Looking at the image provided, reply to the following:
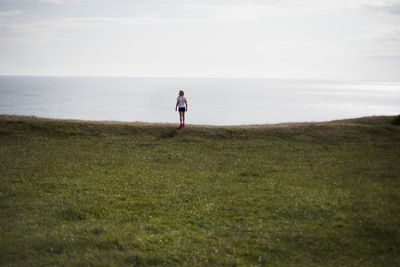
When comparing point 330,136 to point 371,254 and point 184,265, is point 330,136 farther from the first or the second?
point 184,265

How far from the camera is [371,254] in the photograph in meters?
11.6

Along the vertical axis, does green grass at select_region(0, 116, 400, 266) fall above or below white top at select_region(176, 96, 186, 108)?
Answer: below

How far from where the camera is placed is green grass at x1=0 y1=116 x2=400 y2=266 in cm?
1171

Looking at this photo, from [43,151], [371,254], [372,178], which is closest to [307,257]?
[371,254]

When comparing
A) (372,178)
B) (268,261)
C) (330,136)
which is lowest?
(268,261)

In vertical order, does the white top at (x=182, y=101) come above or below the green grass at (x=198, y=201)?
above

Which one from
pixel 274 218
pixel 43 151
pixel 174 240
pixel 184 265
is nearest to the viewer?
pixel 184 265

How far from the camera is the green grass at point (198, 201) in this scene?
11711 mm

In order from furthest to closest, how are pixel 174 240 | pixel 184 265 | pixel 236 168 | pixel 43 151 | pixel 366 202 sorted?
pixel 43 151, pixel 236 168, pixel 366 202, pixel 174 240, pixel 184 265

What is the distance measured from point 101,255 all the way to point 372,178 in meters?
17.0

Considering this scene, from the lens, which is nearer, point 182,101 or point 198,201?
point 198,201

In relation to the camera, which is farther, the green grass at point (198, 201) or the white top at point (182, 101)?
the white top at point (182, 101)

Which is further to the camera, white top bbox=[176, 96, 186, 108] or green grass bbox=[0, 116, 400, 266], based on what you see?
Result: white top bbox=[176, 96, 186, 108]

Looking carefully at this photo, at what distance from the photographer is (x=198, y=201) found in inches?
658
